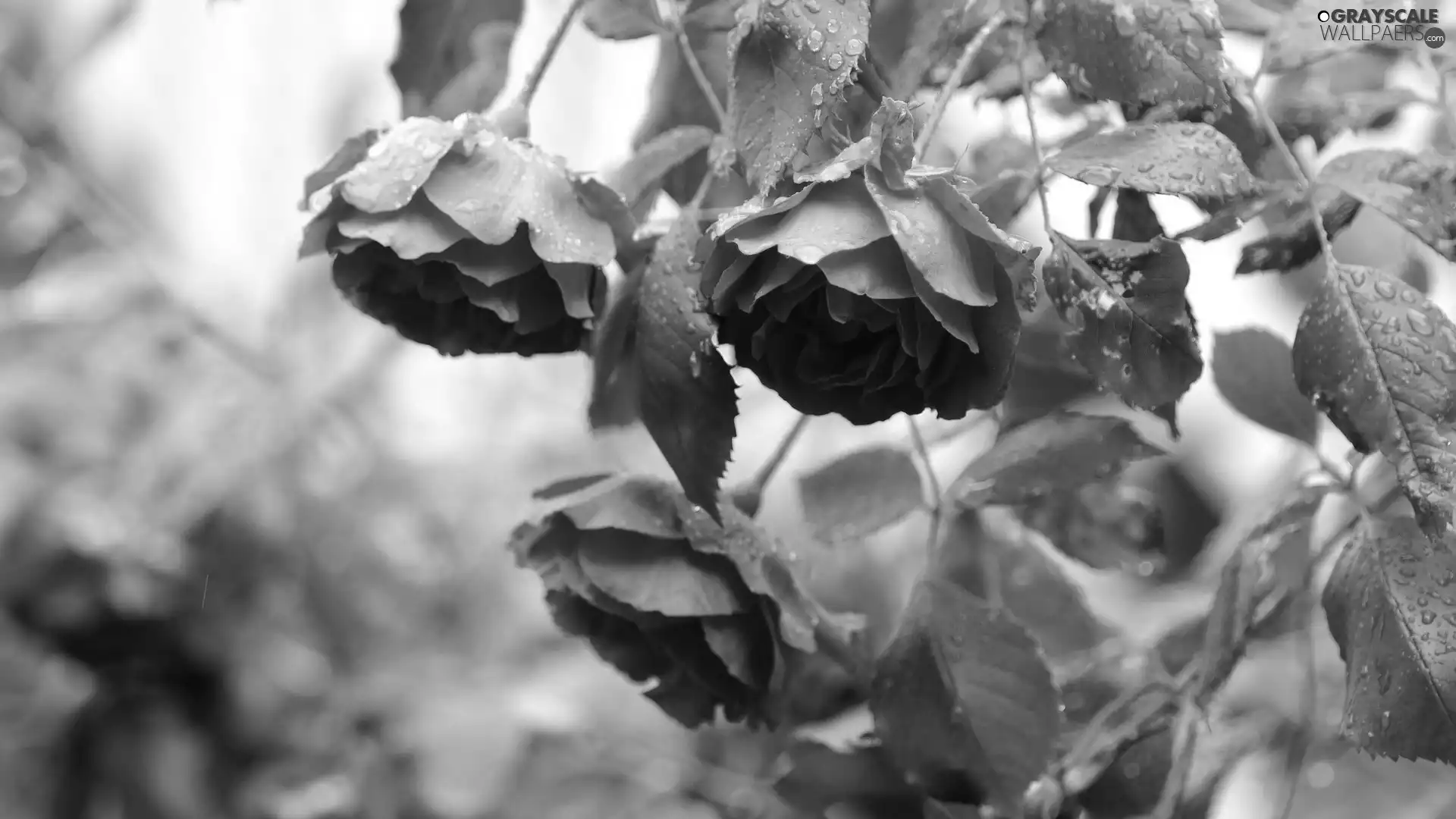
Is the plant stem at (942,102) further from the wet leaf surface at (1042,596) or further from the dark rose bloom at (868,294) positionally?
the wet leaf surface at (1042,596)

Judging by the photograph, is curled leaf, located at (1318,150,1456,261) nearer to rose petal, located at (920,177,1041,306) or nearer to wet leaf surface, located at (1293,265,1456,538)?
wet leaf surface, located at (1293,265,1456,538)

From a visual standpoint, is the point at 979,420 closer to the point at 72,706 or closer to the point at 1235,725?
the point at 1235,725

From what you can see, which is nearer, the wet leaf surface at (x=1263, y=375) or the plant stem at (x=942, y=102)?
the plant stem at (x=942, y=102)

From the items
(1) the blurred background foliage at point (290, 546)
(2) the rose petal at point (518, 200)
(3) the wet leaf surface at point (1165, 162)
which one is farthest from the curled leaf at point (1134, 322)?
(1) the blurred background foliage at point (290, 546)

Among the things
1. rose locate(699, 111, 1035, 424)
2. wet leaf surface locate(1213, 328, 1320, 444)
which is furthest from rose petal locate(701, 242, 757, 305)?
wet leaf surface locate(1213, 328, 1320, 444)

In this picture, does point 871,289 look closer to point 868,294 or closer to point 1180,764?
point 868,294

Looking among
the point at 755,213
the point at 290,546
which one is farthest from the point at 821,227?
the point at 290,546
